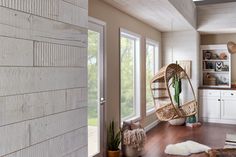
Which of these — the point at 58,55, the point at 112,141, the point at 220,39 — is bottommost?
the point at 112,141

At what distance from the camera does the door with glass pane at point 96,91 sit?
12.5 ft

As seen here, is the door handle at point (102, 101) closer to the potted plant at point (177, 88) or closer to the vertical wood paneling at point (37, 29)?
the potted plant at point (177, 88)

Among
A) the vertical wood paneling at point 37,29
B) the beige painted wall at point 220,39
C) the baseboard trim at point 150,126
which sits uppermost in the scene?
the beige painted wall at point 220,39

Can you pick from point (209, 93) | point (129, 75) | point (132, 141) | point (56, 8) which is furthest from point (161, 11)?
point (56, 8)

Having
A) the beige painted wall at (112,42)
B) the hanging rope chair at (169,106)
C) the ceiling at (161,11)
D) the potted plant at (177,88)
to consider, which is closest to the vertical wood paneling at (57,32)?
the beige painted wall at (112,42)

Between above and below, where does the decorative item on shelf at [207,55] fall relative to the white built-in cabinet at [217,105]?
above

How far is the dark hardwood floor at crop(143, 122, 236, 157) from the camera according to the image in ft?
15.8

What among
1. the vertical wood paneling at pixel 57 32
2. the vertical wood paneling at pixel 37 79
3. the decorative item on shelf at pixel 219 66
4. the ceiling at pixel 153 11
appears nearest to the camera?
the vertical wood paneling at pixel 37 79

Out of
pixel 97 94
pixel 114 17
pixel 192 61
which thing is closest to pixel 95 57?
pixel 97 94

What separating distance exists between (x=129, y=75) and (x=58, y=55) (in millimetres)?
4306

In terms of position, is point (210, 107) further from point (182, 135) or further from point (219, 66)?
point (182, 135)

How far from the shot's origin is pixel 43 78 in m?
1.06

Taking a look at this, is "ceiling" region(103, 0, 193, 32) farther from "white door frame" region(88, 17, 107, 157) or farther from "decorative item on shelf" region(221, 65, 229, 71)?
"decorative item on shelf" region(221, 65, 229, 71)

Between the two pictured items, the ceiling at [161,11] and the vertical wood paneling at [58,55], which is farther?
the ceiling at [161,11]
